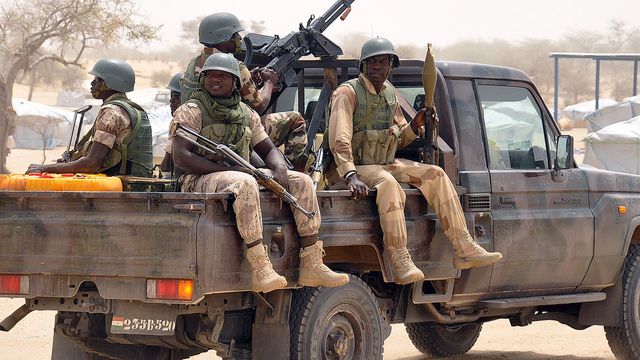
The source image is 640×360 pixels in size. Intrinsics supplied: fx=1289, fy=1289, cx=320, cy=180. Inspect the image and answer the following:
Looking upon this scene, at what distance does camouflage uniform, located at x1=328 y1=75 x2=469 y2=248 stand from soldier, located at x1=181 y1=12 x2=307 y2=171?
1.19ft

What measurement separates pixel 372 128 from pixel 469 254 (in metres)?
0.94

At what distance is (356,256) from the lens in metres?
7.24

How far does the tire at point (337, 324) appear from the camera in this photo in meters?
6.55

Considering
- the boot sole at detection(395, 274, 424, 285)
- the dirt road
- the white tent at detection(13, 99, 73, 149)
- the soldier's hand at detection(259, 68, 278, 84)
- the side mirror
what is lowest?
the dirt road

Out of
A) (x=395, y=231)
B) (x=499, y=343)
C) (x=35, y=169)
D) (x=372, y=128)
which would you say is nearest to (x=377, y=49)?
(x=372, y=128)

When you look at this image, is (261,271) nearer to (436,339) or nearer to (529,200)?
(529,200)

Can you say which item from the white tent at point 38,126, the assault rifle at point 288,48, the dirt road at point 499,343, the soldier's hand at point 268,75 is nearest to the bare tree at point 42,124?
the white tent at point 38,126

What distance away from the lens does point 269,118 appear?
780 cm

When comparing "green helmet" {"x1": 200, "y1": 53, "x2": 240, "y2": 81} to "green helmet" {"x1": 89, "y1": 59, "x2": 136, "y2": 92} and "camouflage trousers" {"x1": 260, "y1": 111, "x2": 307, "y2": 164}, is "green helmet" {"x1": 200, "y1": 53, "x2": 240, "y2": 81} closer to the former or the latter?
"green helmet" {"x1": 89, "y1": 59, "x2": 136, "y2": 92}

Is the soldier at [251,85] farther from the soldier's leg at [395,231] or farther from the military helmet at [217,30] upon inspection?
the soldier's leg at [395,231]

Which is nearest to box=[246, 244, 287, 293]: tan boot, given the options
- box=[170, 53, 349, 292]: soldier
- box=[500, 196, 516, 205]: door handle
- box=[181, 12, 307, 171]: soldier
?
box=[170, 53, 349, 292]: soldier

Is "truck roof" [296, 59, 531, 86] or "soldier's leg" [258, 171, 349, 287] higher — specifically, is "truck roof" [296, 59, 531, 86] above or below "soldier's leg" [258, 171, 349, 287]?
above

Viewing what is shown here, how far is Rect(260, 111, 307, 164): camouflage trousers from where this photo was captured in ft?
25.5

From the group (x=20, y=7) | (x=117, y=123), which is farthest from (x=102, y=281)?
(x=20, y=7)
